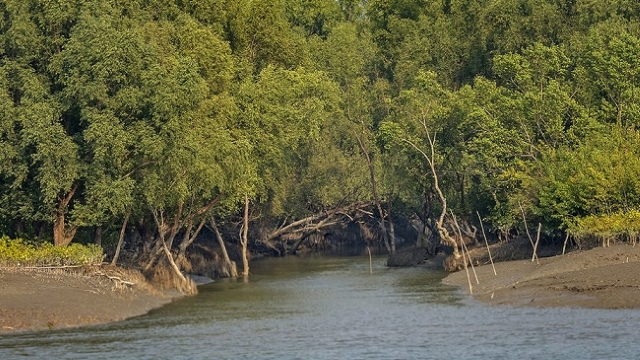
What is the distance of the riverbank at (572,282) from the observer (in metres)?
49.3

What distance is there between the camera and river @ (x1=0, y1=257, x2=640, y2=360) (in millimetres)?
40750

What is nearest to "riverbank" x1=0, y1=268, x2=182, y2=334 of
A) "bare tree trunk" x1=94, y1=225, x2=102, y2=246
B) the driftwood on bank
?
"bare tree trunk" x1=94, y1=225, x2=102, y2=246

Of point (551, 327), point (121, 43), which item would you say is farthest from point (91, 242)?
point (551, 327)

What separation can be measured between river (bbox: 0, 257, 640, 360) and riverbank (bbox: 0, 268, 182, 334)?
108 cm

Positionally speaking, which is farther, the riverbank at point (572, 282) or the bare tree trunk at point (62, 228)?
the bare tree trunk at point (62, 228)

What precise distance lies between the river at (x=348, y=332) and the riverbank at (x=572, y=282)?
1.26 meters

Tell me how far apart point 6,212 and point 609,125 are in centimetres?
3250

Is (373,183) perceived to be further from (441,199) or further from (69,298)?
(69,298)

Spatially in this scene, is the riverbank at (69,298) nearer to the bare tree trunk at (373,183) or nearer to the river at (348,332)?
the river at (348,332)

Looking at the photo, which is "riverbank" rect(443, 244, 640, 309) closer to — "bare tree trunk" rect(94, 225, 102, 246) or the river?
the river

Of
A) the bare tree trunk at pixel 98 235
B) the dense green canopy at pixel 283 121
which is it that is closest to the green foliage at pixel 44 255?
the dense green canopy at pixel 283 121

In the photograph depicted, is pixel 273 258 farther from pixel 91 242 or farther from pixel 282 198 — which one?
pixel 91 242

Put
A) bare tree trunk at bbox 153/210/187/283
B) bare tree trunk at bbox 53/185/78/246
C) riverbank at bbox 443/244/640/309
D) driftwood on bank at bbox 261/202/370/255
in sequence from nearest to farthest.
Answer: riverbank at bbox 443/244/640/309
bare tree trunk at bbox 53/185/78/246
bare tree trunk at bbox 153/210/187/283
driftwood on bank at bbox 261/202/370/255

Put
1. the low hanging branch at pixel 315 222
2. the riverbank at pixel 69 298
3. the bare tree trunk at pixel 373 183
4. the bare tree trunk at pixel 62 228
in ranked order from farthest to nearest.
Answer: the low hanging branch at pixel 315 222 → the bare tree trunk at pixel 373 183 → the bare tree trunk at pixel 62 228 → the riverbank at pixel 69 298
